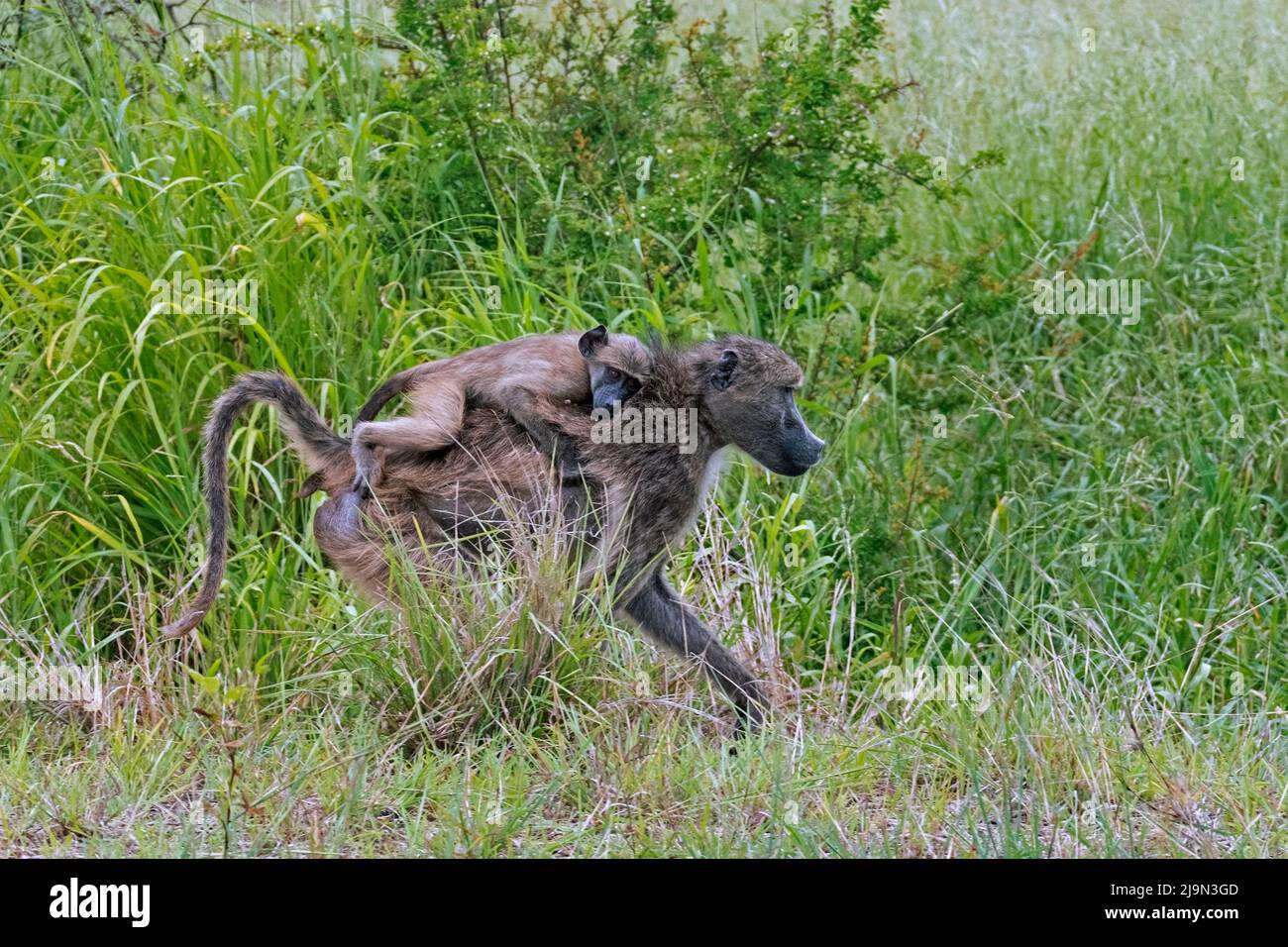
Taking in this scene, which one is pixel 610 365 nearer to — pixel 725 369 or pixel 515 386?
pixel 515 386

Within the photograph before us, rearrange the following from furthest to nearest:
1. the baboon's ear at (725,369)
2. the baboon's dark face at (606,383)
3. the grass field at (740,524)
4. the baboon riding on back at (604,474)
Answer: the baboon's ear at (725,369) → the baboon's dark face at (606,383) → the baboon riding on back at (604,474) → the grass field at (740,524)

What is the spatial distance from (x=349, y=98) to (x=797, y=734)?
310 cm

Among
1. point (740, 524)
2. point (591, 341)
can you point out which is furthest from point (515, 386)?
point (740, 524)

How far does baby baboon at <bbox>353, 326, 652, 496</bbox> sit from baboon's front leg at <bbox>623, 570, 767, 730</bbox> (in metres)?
0.39

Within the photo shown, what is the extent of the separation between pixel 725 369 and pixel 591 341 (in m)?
0.39

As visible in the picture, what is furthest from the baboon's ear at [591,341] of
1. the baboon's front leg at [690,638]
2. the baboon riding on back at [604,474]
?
the baboon's front leg at [690,638]

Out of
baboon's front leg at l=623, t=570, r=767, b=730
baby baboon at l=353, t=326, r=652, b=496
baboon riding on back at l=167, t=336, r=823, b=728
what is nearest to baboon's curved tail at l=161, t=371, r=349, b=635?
baboon riding on back at l=167, t=336, r=823, b=728

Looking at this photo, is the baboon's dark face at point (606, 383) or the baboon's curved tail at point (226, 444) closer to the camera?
the baboon's curved tail at point (226, 444)

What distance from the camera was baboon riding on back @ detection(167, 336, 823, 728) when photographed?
3.76 m

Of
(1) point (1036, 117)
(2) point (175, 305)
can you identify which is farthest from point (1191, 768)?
(1) point (1036, 117)

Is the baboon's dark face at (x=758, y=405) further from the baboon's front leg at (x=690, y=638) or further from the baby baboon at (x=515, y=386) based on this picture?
the baboon's front leg at (x=690, y=638)

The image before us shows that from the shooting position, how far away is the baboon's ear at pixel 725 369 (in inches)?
159

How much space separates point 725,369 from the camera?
4.05 meters

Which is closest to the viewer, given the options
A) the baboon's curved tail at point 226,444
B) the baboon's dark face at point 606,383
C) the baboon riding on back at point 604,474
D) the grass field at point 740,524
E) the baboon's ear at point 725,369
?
the grass field at point 740,524
